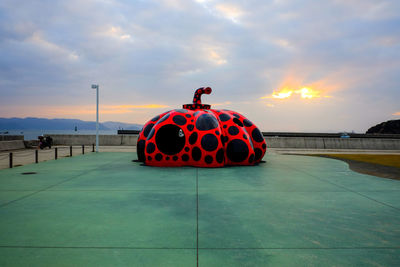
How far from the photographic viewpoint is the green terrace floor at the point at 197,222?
3.52 m

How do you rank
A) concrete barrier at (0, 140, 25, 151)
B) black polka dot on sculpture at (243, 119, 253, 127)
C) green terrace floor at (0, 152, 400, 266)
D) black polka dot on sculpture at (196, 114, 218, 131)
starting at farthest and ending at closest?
concrete barrier at (0, 140, 25, 151), black polka dot on sculpture at (243, 119, 253, 127), black polka dot on sculpture at (196, 114, 218, 131), green terrace floor at (0, 152, 400, 266)

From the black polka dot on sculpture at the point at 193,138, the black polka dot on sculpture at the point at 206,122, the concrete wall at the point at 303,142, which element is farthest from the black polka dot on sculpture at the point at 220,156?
the concrete wall at the point at 303,142

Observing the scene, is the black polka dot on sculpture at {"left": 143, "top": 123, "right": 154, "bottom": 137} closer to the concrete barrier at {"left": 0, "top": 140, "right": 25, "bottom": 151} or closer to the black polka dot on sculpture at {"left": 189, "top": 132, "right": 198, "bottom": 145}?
the black polka dot on sculpture at {"left": 189, "top": 132, "right": 198, "bottom": 145}

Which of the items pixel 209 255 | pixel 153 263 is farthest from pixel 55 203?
pixel 209 255

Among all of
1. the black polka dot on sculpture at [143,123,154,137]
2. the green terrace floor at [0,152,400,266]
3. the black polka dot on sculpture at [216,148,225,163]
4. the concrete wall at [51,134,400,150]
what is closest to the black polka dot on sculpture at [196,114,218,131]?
the black polka dot on sculpture at [216,148,225,163]

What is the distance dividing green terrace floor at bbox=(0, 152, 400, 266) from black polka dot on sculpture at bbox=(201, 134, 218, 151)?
8.62ft

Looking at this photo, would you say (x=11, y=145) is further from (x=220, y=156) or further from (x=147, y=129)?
(x=220, y=156)

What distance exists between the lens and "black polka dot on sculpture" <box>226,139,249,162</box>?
11.8 m

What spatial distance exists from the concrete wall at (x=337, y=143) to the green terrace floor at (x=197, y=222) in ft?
60.8

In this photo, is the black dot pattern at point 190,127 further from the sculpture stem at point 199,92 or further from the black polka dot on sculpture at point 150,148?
the sculpture stem at point 199,92

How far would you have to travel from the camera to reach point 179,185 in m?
7.91

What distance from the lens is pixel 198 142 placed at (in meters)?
11.2

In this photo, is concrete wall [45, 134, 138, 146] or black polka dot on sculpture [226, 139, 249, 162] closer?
black polka dot on sculpture [226, 139, 249, 162]

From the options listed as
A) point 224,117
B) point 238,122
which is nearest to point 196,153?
point 224,117
